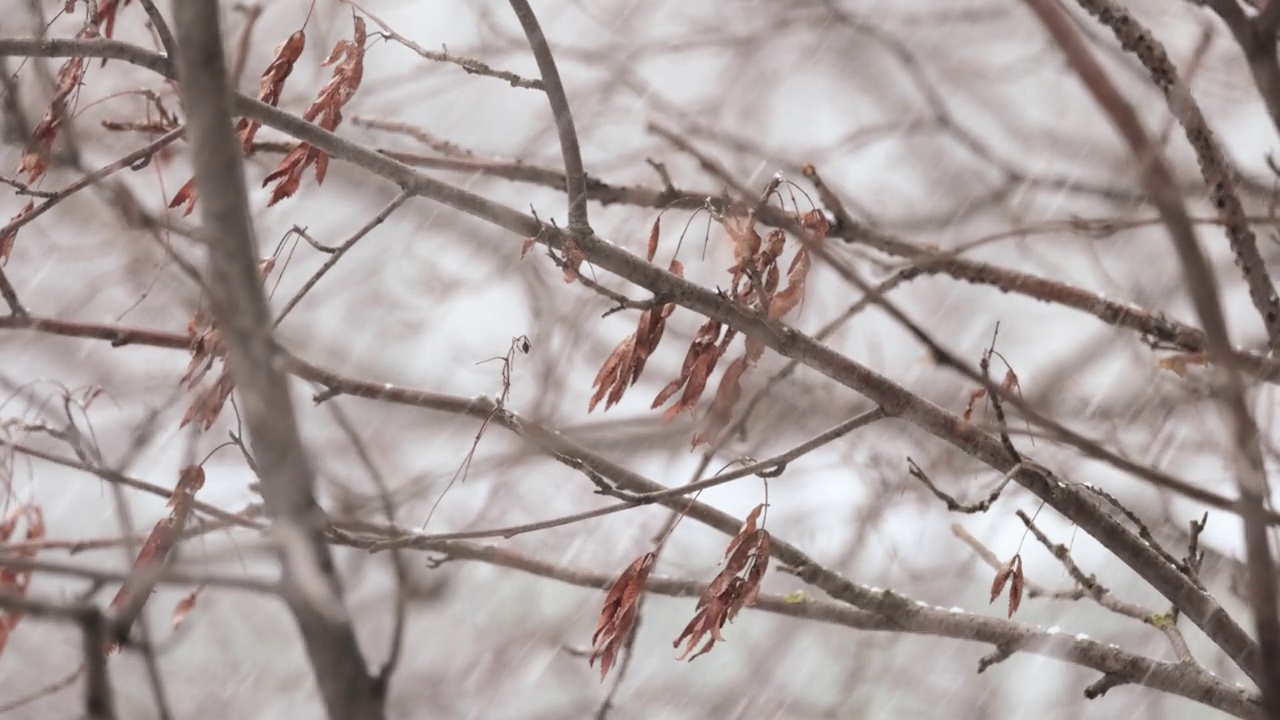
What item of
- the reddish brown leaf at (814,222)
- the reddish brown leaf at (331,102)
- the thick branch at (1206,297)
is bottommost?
the thick branch at (1206,297)

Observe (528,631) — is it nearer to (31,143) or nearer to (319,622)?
(31,143)

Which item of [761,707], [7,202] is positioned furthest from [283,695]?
[7,202]

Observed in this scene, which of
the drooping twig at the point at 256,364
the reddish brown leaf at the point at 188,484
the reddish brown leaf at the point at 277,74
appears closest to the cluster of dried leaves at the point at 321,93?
the reddish brown leaf at the point at 277,74

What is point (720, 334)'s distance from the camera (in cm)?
90

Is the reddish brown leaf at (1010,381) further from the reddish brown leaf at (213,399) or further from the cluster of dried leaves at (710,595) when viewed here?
the reddish brown leaf at (213,399)

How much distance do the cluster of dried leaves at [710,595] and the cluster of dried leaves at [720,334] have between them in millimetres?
104

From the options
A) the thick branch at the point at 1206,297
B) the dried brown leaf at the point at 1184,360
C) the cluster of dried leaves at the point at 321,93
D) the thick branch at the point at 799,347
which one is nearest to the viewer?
the thick branch at the point at 1206,297

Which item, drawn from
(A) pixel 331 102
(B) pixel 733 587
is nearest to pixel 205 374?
(A) pixel 331 102

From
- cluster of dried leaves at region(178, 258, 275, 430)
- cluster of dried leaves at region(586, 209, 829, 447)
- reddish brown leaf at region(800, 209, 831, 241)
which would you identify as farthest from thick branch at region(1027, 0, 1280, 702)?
cluster of dried leaves at region(178, 258, 275, 430)

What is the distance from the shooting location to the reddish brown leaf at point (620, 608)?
34.7 inches

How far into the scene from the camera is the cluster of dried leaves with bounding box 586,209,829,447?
84 cm

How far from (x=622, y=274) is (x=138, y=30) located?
8.27 ft

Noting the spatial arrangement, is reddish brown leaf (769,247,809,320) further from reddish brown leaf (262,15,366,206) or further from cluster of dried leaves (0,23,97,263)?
cluster of dried leaves (0,23,97,263)

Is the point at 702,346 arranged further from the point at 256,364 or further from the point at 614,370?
A: the point at 256,364
